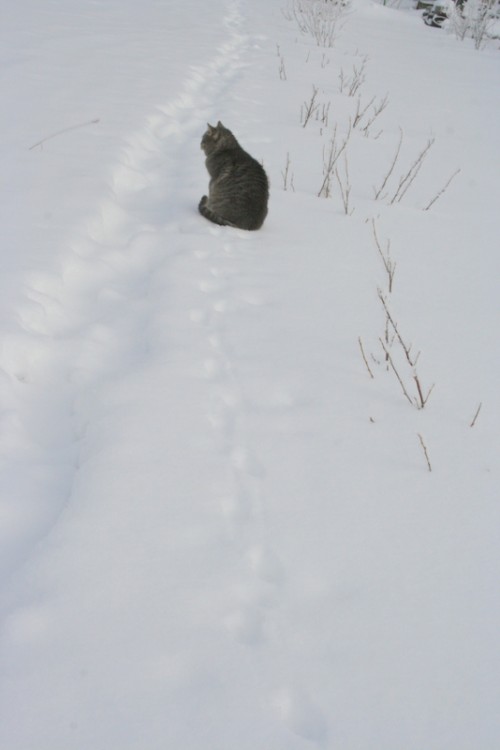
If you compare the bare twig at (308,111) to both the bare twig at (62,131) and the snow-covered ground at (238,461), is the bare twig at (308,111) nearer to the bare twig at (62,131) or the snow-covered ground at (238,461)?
the snow-covered ground at (238,461)

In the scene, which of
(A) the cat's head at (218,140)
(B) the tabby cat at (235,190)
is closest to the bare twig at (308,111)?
(A) the cat's head at (218,140)

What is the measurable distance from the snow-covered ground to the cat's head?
0.28m

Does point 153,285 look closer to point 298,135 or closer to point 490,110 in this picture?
point 298,135

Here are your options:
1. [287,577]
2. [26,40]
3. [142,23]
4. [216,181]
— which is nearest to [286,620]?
[287,577]

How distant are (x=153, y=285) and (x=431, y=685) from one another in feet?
6.48

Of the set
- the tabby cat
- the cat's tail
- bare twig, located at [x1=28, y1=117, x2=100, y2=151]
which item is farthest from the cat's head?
bare twig, located at [x1=28, y1=117, x2=100, y2=151]

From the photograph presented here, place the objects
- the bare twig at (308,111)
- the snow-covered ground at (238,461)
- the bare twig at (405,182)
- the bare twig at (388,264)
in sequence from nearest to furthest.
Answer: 1. the snow-covered ground at (238,461)
2. the bare twig at (388,264)
3. the bare twig at (405,182)
4. the bare twig at (308,111)

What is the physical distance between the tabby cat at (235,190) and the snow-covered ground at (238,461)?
0.11 meters

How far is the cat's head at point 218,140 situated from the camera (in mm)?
3320

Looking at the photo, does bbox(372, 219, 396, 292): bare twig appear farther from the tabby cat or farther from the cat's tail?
the cat's tail

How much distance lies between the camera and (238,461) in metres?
1.63

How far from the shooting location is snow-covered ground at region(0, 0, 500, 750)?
3.45ft

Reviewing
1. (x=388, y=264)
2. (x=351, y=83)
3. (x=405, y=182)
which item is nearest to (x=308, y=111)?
(x=405, y=182)

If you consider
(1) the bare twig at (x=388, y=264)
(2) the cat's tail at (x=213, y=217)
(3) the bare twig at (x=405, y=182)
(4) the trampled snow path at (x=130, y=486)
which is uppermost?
(3) the bare twig at (x=405, y=182)
